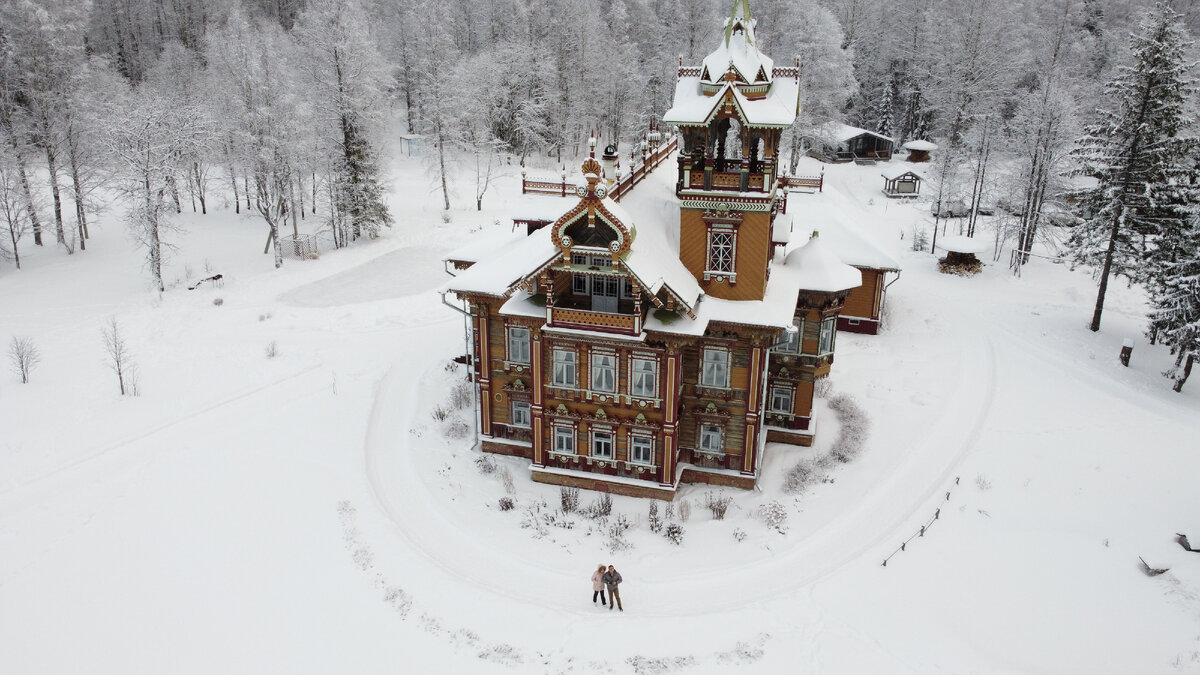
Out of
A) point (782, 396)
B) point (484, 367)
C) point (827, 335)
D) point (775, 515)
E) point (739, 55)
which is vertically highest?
point (739, 55)

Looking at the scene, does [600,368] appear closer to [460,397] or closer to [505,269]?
[505,269]

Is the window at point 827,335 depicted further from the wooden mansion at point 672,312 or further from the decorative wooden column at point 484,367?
the decorative wooden column at point 484,367

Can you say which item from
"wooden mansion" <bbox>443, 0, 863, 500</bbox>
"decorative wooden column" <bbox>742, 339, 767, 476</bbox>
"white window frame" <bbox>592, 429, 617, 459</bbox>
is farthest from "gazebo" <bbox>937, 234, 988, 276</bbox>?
"white window frame" <bbox>592, 429, 617, 459</bbox>

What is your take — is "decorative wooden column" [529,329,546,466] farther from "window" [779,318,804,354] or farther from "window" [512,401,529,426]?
"window" [779,318,804,354]

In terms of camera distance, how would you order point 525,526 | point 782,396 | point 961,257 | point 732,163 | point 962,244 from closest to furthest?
point 525,526, point 732,163, point 782,396, point 962,244, point 961,257

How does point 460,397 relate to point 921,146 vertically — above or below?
below

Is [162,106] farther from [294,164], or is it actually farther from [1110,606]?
[1110,606]

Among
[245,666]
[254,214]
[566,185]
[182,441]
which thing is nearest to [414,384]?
[182,441]

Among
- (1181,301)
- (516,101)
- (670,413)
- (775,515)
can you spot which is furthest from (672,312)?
(516,101)
